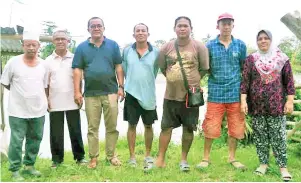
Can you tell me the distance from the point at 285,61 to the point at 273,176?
1.41 m

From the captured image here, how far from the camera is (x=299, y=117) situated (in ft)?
23.1

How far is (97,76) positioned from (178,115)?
1.15 meters

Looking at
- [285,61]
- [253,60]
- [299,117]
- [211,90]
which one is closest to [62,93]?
[211,90]

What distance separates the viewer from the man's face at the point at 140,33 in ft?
16.0

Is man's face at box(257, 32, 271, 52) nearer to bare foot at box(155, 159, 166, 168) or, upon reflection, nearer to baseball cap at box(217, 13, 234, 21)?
baseball cap at box(217, 13, 234, 21)

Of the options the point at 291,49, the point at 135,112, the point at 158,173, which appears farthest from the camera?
the point at 291,49

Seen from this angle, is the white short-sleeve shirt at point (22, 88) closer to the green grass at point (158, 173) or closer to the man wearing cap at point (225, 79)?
the green grass at point (158, 173)

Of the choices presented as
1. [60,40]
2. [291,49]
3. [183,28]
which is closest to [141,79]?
[183,28]

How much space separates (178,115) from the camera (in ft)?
16.1

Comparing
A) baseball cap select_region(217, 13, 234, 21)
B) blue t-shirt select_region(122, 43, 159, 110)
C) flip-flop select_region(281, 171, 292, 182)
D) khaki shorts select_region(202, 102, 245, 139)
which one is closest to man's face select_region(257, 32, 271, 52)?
baseball cap select_region(217, 13, 234, 21)

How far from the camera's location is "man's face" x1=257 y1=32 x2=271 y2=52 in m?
4.53

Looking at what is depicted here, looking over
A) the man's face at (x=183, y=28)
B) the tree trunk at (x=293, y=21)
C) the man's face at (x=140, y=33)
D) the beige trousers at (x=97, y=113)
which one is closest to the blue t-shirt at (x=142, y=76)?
the man's face at (x=140, y=33)

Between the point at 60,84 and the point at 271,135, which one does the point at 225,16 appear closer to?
the point at 271,135

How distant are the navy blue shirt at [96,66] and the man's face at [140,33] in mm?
→ 370
